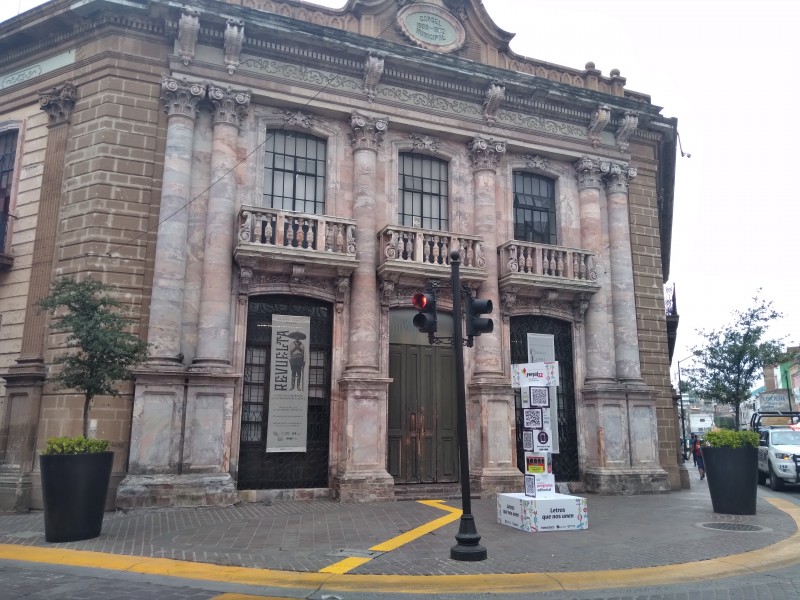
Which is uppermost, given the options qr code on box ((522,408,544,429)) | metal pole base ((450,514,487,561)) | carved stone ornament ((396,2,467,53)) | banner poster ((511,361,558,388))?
carved stone ornament ((396,2,467,53))

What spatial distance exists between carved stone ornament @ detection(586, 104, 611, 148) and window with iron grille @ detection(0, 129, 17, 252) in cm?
Result: 1505

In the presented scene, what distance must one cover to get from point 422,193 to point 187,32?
6.69 metres

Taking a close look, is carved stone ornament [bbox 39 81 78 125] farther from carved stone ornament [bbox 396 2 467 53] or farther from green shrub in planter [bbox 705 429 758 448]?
green shrub in planter [bbox 705 429 758 448]

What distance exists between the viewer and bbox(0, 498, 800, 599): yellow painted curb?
6.80 m

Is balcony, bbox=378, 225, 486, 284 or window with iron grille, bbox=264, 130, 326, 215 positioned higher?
window with iron grille, bbox=264, 130, 326, 215

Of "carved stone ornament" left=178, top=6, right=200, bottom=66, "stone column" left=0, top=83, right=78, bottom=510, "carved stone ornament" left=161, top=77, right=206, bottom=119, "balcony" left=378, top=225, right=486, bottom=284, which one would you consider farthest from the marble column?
"stone column" left=0, top=83, right=78, bottom=510

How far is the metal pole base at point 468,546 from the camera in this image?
25.6ft

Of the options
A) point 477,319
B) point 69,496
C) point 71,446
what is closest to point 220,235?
point 71,446

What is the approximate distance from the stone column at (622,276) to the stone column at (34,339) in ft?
45.5

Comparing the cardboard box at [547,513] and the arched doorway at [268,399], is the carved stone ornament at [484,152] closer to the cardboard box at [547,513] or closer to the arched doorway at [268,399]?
the arched doorway at [268,399]

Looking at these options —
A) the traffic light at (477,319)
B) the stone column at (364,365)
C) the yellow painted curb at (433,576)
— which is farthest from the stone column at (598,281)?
the traffic light at (477,319)

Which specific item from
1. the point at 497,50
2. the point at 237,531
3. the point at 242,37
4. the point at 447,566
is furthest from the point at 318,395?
the point at 497,50

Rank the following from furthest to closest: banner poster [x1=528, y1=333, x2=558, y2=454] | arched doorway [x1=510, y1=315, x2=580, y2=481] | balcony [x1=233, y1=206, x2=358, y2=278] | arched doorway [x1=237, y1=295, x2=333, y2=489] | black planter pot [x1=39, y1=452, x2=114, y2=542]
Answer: banner poster [x1=528, y1=333, x2=558, y2=454]
arched doorway [x1=510, y1=315, x2=580, y2=481]
balcony [x1=233, y1=206, x2=358, y2=278]
arched doorway [x1=237, y1=295, x2=333, y2=489]
black planter pot [x1=39, y1=452, x2=114, y2=542]

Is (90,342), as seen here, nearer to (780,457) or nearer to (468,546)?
(468,546)
